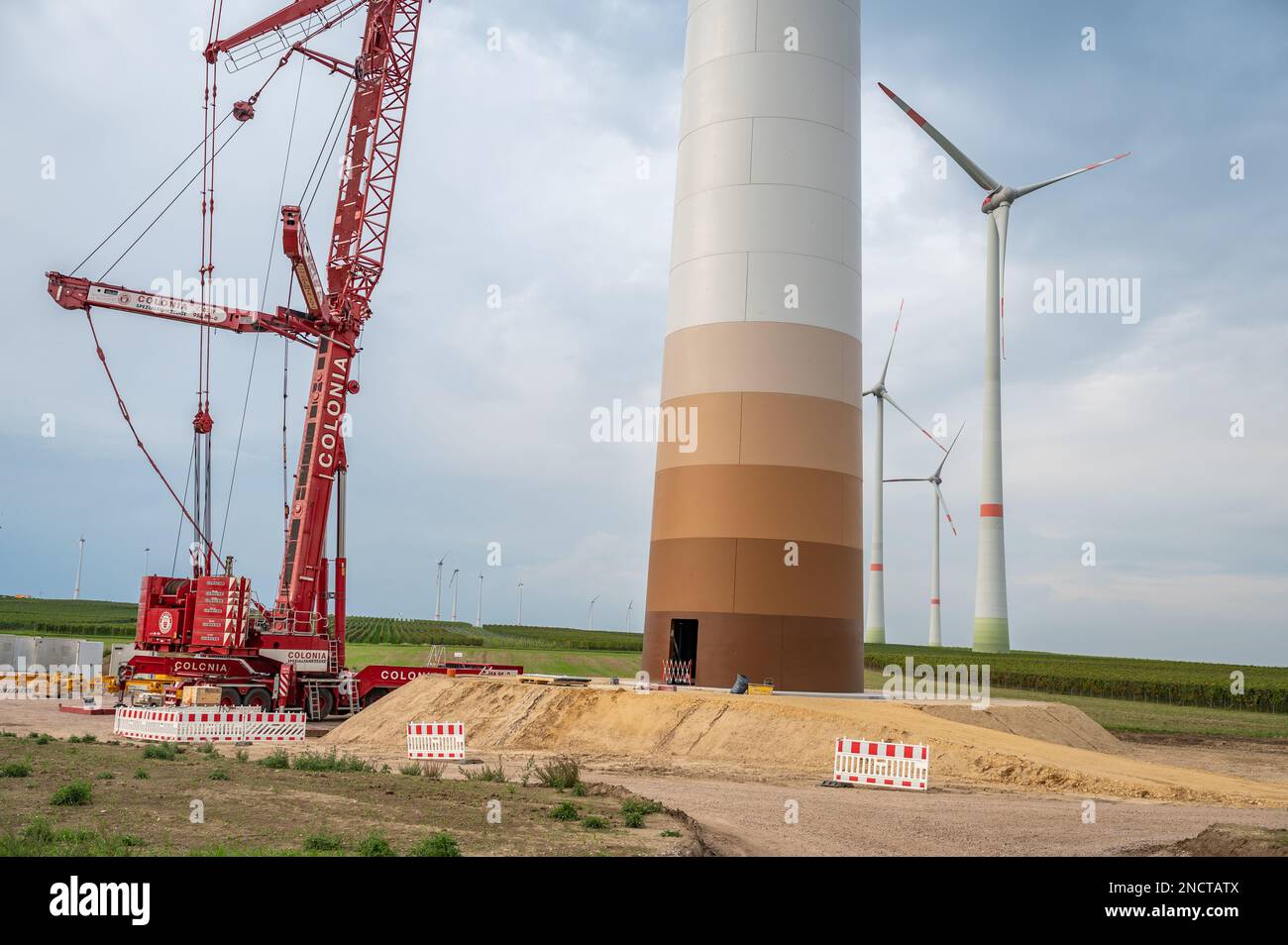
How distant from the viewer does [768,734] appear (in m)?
26.8

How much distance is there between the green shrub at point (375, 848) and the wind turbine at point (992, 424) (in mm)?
58122

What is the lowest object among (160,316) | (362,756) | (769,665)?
(362,756)

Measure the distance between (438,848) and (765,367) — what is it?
74.2ft

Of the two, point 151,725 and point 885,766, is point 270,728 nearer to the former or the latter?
point 151,725

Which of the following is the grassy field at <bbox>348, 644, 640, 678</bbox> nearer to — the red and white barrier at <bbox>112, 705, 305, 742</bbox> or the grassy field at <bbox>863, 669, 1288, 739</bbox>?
the grassy field at <bbox>863, 669, 1288, 739</bbox>

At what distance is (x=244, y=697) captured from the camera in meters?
36.7

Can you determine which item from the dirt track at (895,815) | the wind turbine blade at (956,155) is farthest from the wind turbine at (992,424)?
the dirt track at (895,815)

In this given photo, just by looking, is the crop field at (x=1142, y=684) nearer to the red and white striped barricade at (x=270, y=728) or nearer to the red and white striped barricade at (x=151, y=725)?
the red and white striped barricade at (x=270, y=728)

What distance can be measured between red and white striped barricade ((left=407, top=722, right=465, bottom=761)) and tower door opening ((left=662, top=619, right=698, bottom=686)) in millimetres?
7890

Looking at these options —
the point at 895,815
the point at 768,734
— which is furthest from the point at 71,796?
the point at 768,734

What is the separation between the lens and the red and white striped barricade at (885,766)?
22.6 metres
